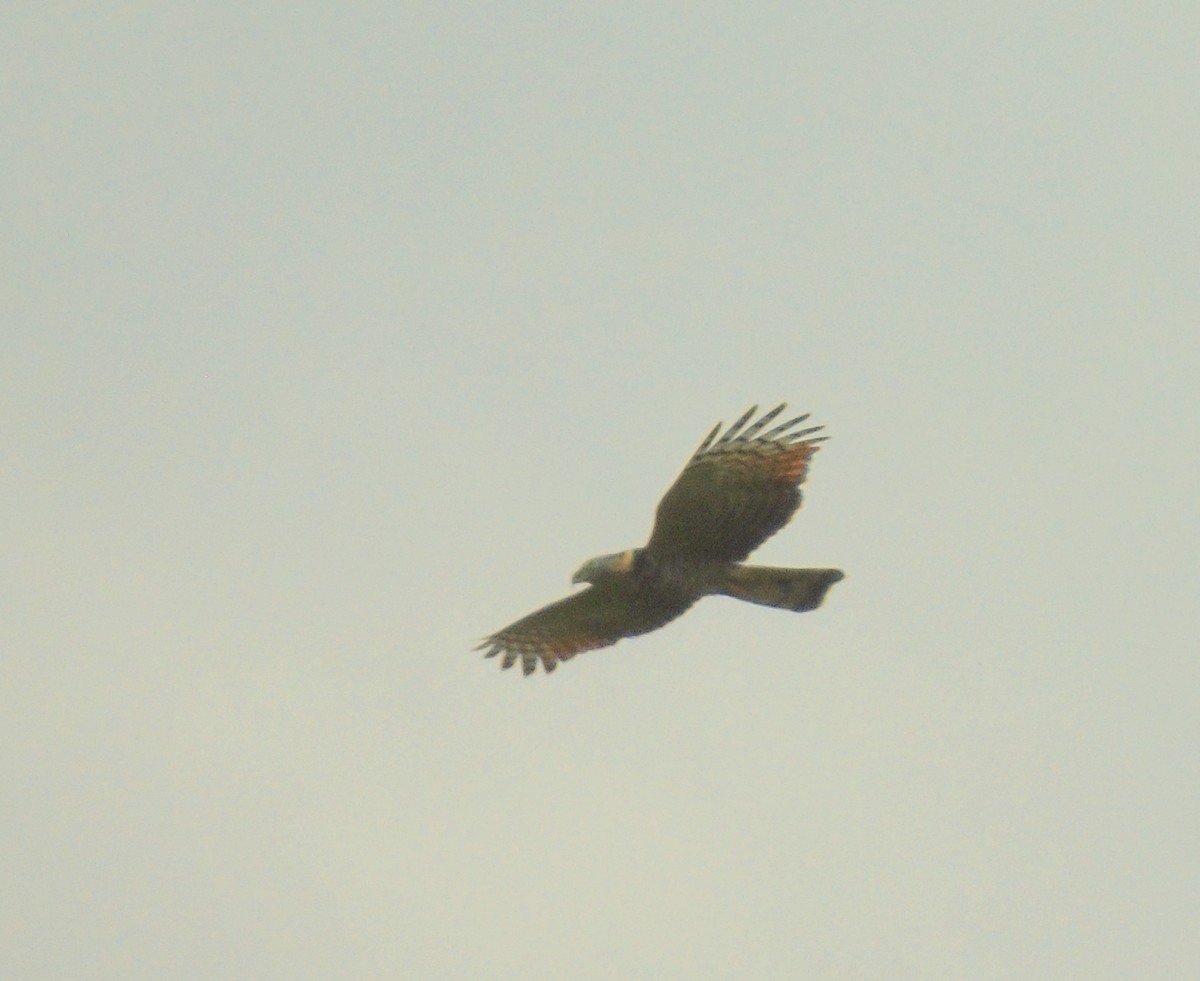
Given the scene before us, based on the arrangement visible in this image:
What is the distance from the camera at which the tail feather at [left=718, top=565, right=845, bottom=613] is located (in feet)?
50.7

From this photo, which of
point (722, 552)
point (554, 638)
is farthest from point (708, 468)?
point (554, 638)

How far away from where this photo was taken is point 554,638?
17.5 meters

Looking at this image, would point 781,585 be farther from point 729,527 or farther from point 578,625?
point 578,625

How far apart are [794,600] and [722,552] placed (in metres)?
0.63

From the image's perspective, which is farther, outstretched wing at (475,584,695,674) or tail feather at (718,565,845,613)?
outstretched wing at (475,584,695,674)

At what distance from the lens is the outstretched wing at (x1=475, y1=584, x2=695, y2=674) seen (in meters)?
16.7

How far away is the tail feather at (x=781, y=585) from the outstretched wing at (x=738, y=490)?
0.15m

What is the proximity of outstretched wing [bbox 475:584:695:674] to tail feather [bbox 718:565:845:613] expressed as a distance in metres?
0.61

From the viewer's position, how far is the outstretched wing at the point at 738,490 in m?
15.6

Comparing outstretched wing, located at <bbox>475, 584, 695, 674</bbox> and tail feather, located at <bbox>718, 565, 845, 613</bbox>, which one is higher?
outstretched wing, located at <bbox>475, 584, 695, 674</bbox>

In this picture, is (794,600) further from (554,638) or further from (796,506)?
(554,638)

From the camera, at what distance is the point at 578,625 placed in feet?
56.6

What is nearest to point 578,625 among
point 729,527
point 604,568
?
point 604,568

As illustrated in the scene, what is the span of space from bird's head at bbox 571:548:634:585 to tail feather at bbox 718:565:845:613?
79 centimetres
